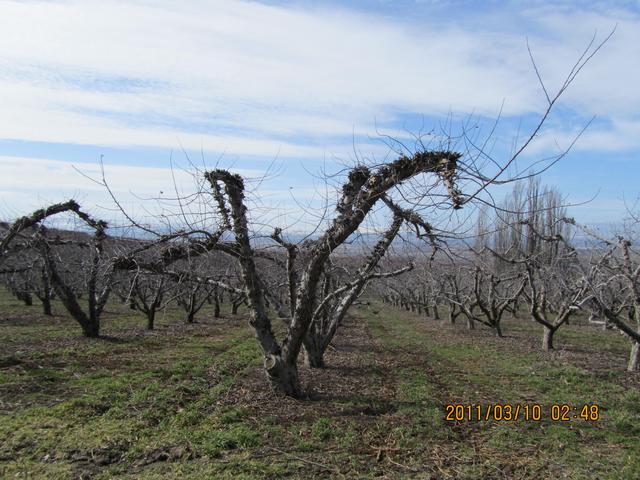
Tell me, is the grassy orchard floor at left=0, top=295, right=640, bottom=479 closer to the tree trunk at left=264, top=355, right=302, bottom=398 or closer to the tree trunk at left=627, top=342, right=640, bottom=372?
the tree trunk at left=264, top=355, right=302, bottom=398

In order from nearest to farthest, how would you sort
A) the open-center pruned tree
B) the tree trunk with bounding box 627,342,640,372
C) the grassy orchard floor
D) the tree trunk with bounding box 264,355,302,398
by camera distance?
1. the grassy orchard floor
2. the open-center pruned tree
3. the tree trunk with bounding box 264,355,302,398
4. the tree trunk with bounding box 627,342,640,372

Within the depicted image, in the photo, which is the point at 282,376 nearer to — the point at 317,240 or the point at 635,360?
the point at 317,240

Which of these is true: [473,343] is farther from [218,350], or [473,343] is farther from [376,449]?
[376,449]

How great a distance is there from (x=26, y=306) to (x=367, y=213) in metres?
22.6

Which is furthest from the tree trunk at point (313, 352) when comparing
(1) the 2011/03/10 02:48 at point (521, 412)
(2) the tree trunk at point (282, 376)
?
(1) the 2011/03/10 02:48 at point (521, 412)

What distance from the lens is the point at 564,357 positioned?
11523 mm

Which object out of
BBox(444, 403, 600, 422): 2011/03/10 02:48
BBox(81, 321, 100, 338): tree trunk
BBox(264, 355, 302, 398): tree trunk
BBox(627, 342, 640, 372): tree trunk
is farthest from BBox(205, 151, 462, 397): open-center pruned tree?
BBox(81, 321, 100, 338): tree trunk

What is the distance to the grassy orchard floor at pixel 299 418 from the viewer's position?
14.6 feet

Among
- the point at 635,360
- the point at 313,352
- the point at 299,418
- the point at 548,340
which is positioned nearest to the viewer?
the point at 299,418

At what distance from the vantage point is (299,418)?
579 centimetres

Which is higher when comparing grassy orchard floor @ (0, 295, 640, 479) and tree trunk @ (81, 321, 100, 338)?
grassy orchard floor @ (0, 295, 640, 479)

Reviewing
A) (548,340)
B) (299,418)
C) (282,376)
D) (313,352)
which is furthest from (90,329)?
(548,340)

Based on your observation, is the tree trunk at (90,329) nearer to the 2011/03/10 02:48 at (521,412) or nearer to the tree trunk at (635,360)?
the 2011/03/10 02:48 at (521,412)

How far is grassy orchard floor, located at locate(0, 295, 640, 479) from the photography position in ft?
14.6
